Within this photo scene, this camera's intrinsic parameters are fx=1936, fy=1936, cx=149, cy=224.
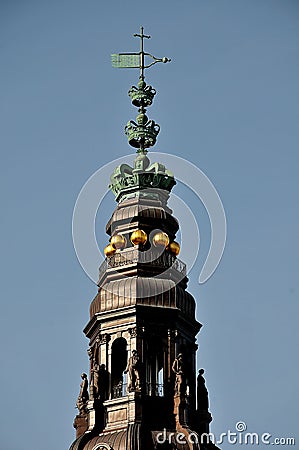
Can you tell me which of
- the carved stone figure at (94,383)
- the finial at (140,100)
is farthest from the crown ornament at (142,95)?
the carved stone figure at (94,383)

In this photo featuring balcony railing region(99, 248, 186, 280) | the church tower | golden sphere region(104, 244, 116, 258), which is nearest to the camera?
the church tower

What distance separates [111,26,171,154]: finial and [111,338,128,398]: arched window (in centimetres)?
1672

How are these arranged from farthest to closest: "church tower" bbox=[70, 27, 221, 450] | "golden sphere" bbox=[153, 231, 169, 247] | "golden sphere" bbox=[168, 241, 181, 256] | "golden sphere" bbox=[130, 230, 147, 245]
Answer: "golden sphere" bbox=[168, 241, 181, 256], "golden sphere" bbox=[153, 231, 169, 247], "golden sphere" bbox=[130, 230, 147, 245], "church tower" bbox=[70, 27, 221, 450]

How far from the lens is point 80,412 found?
13825 centimetres

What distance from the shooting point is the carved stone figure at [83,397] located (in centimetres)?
13800

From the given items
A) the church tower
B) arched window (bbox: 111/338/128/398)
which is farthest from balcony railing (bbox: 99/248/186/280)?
arched window (bbox: 111/338/128/398)

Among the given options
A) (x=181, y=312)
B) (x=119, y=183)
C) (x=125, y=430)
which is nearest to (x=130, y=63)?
(x=119, y=183)

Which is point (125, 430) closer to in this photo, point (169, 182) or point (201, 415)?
point (201, 415)

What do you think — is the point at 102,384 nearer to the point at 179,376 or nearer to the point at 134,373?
the point at 134,373

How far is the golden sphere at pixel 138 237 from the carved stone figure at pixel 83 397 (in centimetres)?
1047

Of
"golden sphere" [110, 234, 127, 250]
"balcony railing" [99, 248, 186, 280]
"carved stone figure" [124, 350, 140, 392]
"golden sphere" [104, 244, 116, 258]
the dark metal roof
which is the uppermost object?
"golden sphere" [110, 234, 127, 250]

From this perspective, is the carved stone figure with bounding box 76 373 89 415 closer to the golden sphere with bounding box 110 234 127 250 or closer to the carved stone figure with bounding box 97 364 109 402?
the carved stone figure with bounding box 97 364 109 402

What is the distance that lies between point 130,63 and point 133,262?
17.2 metres

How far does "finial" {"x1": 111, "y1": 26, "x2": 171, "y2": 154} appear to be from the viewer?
147250 millimetres
